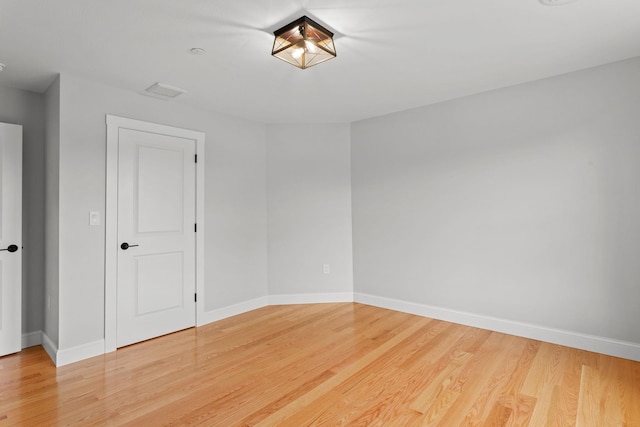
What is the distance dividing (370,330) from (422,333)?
518 mm

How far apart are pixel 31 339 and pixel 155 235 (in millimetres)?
1453

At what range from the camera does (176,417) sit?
79.0 inches

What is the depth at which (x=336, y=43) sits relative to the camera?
2.38 metres

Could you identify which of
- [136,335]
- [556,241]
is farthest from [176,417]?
[556,241]

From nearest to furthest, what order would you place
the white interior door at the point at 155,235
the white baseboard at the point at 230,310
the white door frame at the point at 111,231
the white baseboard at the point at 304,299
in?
the white door frame at the point at 111,231 < the white interior door at the point at 155,235 < the white baseboard at the point at 230,310 < the white baseboard at the point at 304,299

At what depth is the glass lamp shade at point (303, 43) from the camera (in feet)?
6.91

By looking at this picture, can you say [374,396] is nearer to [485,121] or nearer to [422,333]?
[422,333]

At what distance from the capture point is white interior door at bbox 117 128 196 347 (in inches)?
123

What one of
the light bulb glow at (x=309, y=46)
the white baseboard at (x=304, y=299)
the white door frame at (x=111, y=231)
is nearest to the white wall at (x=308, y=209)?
the white baseboard at (x=304, y=299)

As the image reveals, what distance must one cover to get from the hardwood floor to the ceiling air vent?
7.96ft

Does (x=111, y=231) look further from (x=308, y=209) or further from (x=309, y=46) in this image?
(x=309, y=46)

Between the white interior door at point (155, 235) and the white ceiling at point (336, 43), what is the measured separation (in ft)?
2.05

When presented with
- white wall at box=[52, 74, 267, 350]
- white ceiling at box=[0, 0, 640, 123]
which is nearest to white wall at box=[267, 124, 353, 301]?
white wall at box=[52, 74, 267, 350]

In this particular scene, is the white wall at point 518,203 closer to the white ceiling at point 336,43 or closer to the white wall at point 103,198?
the white ceiling at point 336,43
